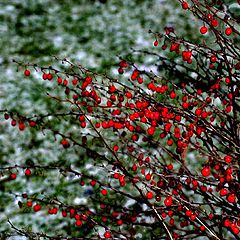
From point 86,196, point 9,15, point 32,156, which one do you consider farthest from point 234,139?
point 9,15

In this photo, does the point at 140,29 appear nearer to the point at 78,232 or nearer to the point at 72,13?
the point at 72,13

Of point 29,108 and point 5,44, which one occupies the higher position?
point 5,44

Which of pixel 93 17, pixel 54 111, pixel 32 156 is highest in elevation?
pixel 93 17

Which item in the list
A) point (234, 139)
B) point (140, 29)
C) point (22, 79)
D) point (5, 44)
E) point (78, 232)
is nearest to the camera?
point (234, 139)

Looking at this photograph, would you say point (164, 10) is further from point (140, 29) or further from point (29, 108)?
Answer: point (29, 108)

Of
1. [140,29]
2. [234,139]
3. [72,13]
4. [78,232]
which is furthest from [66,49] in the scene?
[234,139]

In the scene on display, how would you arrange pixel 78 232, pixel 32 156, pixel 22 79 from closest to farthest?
1. pixel 78 232
2. pixel 32 156
3. pixel 22 79

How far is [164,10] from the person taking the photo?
6004 mm

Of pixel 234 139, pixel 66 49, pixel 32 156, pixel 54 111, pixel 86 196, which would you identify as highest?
pixel 66 49

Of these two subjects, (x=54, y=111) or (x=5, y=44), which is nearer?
(x=54, y=111)

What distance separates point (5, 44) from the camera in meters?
5.42

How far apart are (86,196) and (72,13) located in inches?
108

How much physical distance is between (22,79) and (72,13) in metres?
1.36

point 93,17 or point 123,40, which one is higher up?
point 93,17
